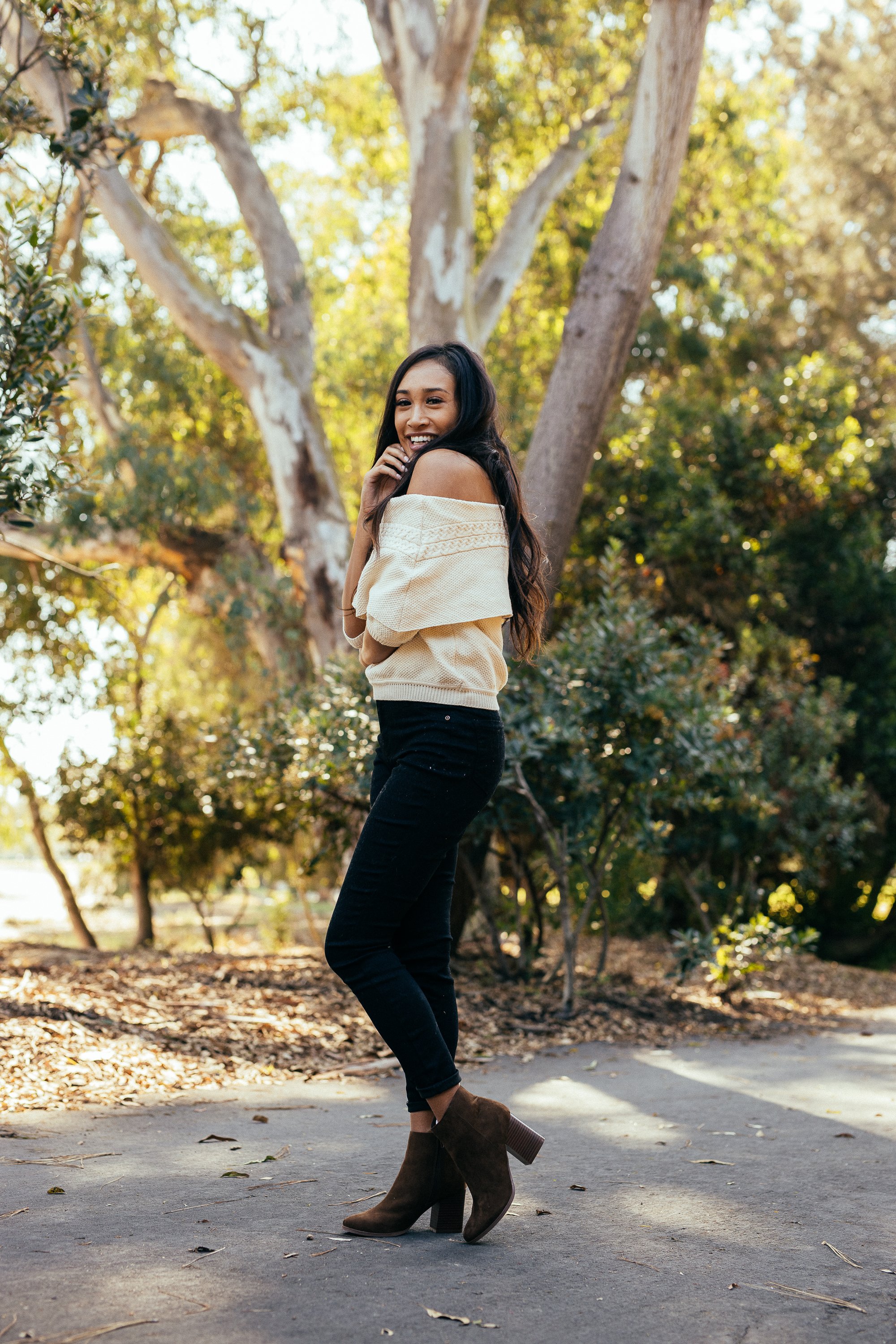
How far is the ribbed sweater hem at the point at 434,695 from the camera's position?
2.40 m

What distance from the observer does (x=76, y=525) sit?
8.71m

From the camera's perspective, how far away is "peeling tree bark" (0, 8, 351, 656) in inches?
322

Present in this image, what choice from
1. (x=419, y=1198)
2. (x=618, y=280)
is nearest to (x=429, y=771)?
(x=419, y=1198)

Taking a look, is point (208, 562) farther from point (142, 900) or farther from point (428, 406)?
point (428, 406)

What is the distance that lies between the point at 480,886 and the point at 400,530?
4409 millimetres

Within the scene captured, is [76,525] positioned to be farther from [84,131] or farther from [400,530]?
[400,530]

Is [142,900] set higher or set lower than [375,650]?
lower

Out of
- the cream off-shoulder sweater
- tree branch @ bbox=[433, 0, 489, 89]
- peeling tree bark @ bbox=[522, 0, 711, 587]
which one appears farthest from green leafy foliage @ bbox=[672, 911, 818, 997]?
tree branch @ bbox=[433, 0, 489, 89]

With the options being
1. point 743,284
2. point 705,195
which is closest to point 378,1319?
point 705,195

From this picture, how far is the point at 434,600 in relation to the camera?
2.39 metres

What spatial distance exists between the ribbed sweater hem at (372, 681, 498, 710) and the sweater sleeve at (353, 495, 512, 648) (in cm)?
10

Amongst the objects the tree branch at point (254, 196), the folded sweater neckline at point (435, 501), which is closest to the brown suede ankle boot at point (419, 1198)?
the folded sweater neckline at point (435, 501)

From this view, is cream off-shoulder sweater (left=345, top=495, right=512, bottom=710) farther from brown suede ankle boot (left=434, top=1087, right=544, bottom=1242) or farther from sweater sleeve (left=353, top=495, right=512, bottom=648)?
brown suede ankle boot (left=434, top=1087, right=544, bottom=1242)

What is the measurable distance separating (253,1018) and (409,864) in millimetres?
3328
